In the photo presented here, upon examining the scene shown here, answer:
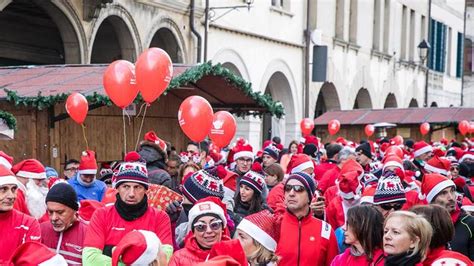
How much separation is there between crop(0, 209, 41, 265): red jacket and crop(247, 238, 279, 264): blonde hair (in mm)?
1423

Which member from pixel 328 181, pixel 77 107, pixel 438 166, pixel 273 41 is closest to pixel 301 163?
pixel 328 181

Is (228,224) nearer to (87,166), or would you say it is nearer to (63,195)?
(63,195)

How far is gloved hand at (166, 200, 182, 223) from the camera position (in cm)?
575

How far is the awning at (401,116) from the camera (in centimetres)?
2417

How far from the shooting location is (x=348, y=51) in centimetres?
3019

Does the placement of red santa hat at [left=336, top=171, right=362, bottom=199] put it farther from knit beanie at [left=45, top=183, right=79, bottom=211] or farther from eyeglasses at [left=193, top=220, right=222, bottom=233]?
knit beanie at [left=45, top=183, right=79, bottom=211]

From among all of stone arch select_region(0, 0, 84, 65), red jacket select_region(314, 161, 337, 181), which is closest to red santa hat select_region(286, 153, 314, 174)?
red jacket select_region(314, 161, 337, 181)

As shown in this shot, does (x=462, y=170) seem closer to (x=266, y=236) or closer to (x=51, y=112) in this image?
(x=266, y=236)

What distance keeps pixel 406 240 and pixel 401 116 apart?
21.2 metres

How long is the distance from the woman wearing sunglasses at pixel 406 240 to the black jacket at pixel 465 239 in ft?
4.03

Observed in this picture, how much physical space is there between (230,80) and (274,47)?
11821mm

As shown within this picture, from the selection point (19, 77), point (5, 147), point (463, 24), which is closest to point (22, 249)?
point (5, 147)

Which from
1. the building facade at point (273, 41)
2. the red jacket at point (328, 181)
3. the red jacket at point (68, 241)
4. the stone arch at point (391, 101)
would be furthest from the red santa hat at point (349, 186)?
the stone arch at point (391, 101)

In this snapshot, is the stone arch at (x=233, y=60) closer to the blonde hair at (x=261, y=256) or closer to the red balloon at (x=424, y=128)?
the red balloon at (x=424, y=128)
